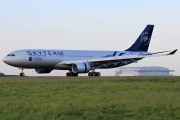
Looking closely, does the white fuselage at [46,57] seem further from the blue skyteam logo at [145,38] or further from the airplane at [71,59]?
the blue skyteam logo at [145,38]

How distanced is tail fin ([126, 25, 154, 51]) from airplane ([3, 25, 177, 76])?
0.76 meters

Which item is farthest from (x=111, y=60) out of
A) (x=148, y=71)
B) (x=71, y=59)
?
(x=148, y=71)

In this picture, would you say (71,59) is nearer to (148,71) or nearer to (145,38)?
(145,38)

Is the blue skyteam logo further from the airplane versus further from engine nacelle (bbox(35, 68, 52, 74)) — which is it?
engine nacelle (bbox(35, 68, 52, 74))

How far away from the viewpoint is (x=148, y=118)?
47.3 ft

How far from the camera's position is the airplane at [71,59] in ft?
165

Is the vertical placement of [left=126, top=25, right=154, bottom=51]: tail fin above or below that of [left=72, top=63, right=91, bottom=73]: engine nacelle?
above

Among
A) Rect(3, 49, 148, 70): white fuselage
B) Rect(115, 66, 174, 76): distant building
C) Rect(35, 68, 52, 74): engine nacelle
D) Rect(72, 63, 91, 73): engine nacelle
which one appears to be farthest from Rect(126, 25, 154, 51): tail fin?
Rect(115, 66, 174, 76): distant building

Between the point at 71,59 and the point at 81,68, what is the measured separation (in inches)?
139

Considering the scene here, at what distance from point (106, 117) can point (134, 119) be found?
97 cm

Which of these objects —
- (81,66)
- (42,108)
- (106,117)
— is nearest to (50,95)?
(42,108)

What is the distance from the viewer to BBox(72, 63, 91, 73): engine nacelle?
168ft

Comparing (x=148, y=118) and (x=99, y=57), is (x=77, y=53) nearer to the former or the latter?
(x=99, y=57)

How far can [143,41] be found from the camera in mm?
62281
